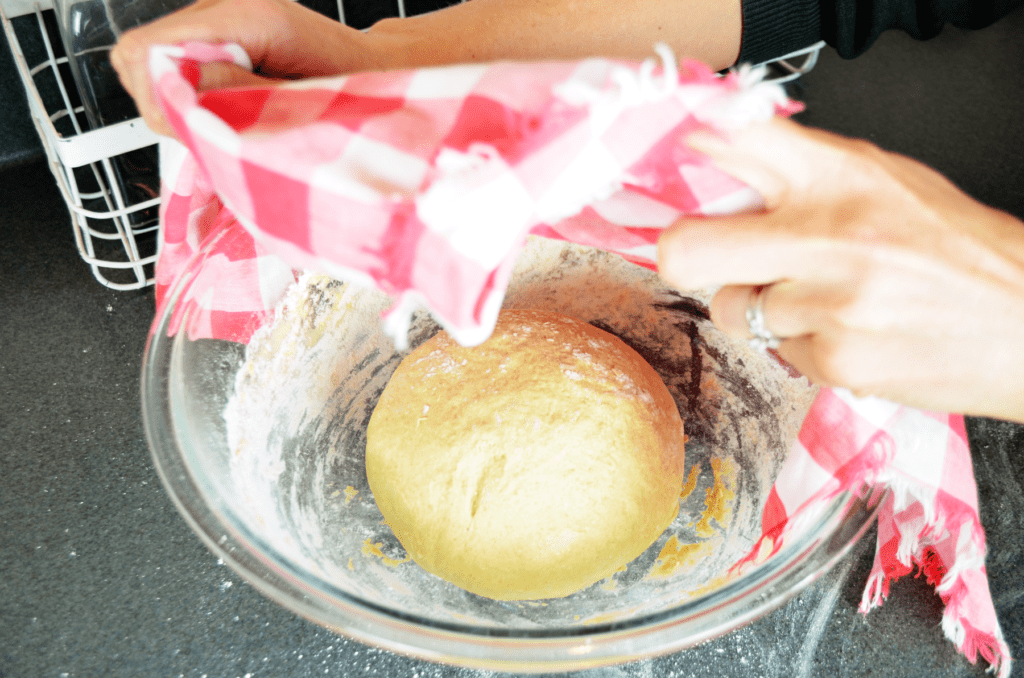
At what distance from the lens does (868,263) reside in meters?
0.33

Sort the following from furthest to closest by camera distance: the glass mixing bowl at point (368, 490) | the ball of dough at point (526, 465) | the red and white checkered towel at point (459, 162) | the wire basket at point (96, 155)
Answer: the wire basket at point (96, 155), the ball of dough at point (526, 465), the glass mixing bowl at point (368, 490), the red and white checkered towel at point (459, 162)

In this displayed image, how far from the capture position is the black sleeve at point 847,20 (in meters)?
0.73

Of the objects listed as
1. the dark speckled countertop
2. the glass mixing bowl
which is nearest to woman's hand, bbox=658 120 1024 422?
the glass mixing bowl

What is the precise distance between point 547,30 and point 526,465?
392 mm

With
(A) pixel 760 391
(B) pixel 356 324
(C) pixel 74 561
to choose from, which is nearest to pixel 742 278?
(A) pixel 760 391

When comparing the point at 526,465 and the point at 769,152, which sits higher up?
the point at 769,152

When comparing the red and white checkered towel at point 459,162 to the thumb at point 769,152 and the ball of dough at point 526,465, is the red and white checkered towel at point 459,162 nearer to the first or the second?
the thumb at point 769,152

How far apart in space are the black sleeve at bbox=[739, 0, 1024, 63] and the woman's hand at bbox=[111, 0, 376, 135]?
1.42 ft

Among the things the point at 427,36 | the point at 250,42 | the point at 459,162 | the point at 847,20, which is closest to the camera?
the point at 459,162

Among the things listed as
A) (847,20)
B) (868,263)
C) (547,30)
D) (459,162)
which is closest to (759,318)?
(868,263)

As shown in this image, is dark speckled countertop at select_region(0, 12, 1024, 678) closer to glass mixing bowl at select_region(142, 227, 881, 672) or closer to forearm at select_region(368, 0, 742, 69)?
glass mixing bowl at select_region(142, 227, 881, 672)

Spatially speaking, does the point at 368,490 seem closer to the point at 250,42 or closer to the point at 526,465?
the point at 526,465

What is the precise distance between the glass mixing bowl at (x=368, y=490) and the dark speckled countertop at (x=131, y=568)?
0.25ft

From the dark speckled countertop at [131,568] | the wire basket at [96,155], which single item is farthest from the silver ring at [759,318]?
the wire basket at [96,155]
